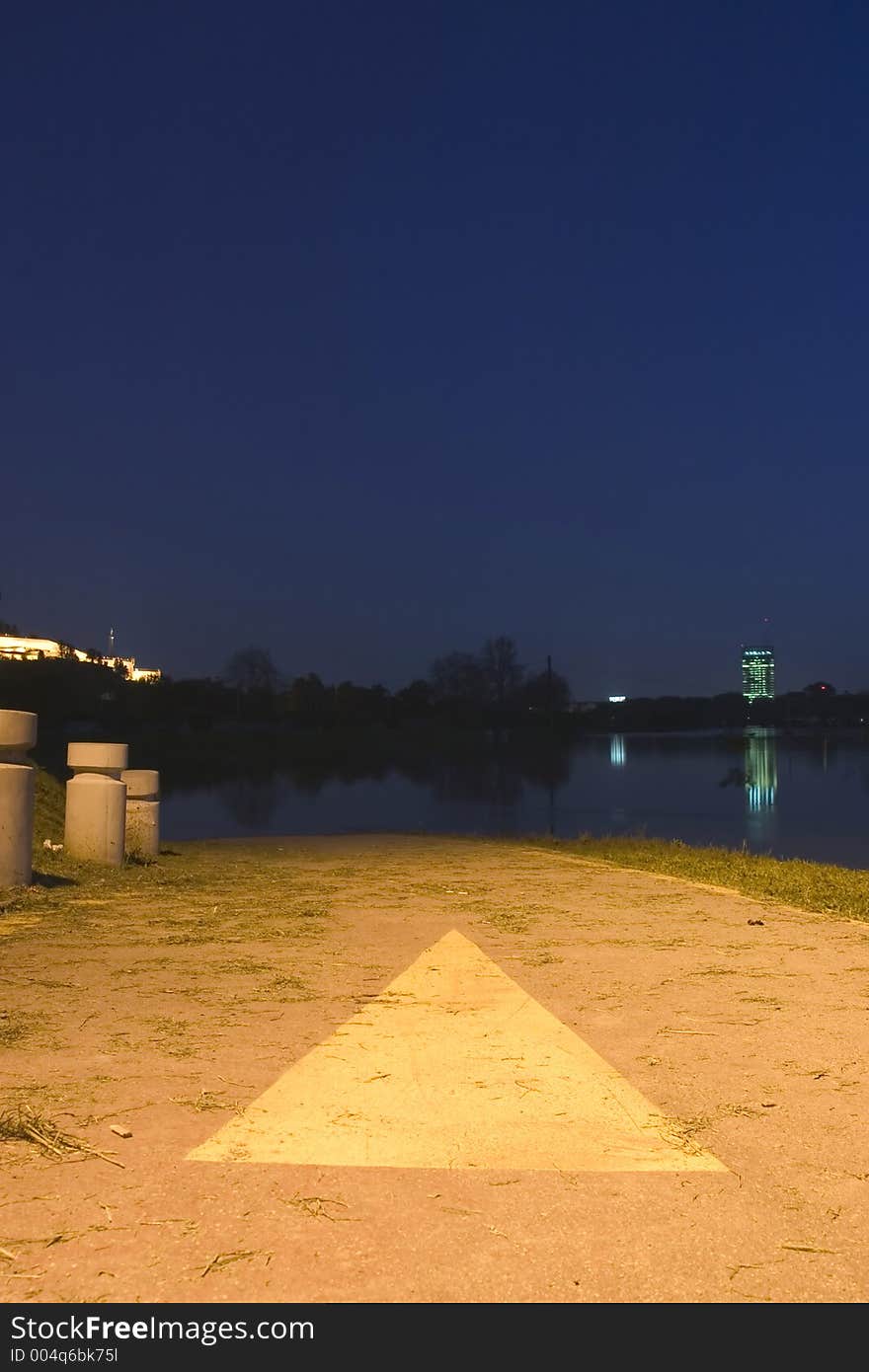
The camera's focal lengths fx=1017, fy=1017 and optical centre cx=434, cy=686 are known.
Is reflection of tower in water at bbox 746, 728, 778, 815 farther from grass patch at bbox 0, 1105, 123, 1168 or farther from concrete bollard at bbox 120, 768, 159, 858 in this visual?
grass patch at bbox 0, 1105, 123, 1168

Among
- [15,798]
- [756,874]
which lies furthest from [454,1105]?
[756,874]

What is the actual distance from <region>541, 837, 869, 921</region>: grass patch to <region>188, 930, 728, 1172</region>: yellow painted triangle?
4033 mm

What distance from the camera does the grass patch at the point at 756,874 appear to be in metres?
8.11

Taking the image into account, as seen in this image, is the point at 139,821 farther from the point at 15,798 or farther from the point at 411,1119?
the point at 411,1119

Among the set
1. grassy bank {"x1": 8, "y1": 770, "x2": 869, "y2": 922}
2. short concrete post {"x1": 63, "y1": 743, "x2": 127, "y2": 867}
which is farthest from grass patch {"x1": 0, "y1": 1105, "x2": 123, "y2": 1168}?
short concrete post {"x1": 63, "y1": 743, "x2": 127, "y2": 867}

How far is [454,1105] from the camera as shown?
3.64 metres

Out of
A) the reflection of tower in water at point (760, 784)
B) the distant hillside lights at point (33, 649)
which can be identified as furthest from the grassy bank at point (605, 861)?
the distant hillside lights at point (33, 649)

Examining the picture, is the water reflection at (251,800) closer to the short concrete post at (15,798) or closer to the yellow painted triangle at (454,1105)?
the short concrete post at (15,798)

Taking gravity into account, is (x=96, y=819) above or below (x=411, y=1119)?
above

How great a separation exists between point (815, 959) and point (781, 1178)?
3.14 meters

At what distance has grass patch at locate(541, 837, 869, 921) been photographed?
8.11 metres

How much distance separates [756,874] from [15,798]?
6.83 m
